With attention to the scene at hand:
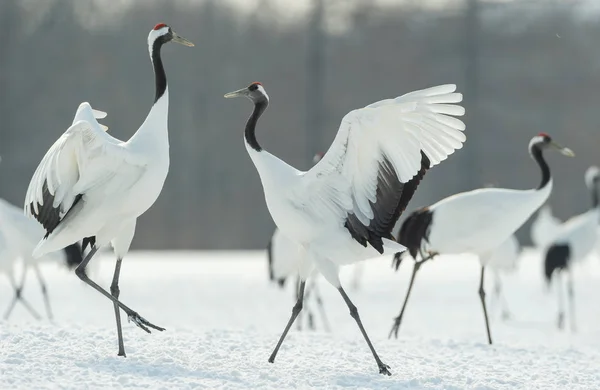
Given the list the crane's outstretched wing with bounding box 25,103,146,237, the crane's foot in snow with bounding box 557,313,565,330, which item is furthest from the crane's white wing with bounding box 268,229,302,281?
the crane's outstretched wing with bounding box 25,103,146,237

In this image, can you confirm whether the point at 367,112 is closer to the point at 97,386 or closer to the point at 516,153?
the point at 97,386

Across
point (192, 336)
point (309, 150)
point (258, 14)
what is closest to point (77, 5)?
point (258, 14)

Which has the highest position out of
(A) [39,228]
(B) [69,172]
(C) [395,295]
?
(B) [69,172]

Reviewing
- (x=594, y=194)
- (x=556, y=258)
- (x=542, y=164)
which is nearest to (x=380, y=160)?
(x=542, y=164)

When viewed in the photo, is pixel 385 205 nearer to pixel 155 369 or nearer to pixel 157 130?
pixel 157 130

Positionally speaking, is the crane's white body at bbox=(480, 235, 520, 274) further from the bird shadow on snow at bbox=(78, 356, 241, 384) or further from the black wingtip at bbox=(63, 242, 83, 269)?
the bird shadow on snow at bbox=(78, 356, 241, 384)

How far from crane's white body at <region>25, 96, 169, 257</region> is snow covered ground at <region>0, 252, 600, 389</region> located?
0.65 metres

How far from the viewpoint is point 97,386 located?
3811 millimetres

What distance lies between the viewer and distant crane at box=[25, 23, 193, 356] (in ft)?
14.5

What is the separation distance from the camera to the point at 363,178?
14.7 feet

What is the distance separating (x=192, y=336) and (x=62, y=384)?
161 centimetres

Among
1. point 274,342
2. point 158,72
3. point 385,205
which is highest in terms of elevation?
point 158,72

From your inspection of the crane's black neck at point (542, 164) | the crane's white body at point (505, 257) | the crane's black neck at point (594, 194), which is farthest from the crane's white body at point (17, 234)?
the crane's black neck at point (594, 194)

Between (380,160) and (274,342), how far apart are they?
157 cm
